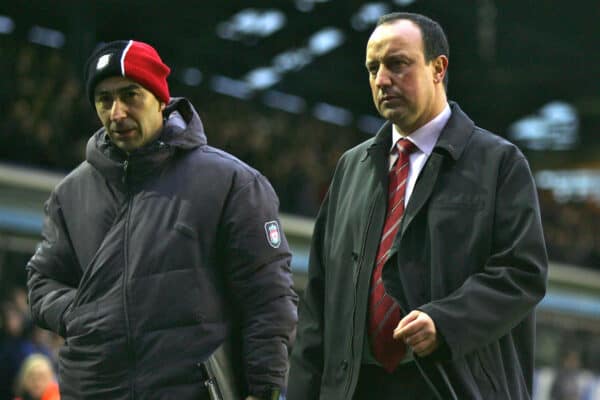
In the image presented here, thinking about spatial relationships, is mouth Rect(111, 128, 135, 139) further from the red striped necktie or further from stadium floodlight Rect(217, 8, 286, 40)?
stadium floodlight Rect(217, 8, 286, 40)

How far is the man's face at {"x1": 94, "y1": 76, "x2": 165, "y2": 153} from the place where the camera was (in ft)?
12.0

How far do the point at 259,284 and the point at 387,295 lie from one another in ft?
1.66

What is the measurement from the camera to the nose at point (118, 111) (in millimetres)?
3643

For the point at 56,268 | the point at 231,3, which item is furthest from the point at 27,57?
the point at 56,268

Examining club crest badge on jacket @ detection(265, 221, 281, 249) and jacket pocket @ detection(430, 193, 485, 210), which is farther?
club crest badge on jacket @ detection(265, 221, 281, 249)

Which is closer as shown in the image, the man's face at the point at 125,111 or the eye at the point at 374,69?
the eye at the point at 374,69

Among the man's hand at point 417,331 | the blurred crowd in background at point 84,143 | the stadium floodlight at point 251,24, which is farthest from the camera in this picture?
the stadium floodlight at point 251,24

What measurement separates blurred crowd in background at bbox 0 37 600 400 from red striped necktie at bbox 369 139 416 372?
4281 mm

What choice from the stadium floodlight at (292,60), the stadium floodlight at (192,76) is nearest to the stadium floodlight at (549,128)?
the stadium floodlight at (292,60)

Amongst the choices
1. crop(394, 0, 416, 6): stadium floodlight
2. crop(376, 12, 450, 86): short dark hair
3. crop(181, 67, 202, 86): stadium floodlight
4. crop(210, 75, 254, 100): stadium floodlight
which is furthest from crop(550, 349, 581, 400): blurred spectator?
crop(376, 12, 450, 86): short dark hair

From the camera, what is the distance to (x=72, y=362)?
142 inches

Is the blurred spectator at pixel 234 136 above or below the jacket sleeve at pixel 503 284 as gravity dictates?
below

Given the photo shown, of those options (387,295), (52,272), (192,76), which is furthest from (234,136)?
(387,295)

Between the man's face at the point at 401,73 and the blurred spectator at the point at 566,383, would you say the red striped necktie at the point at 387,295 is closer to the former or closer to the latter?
the man's face at the point at 401,73
